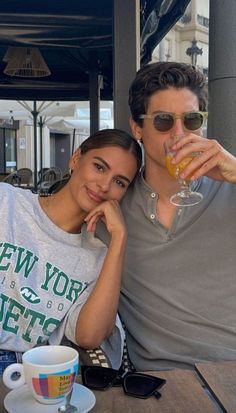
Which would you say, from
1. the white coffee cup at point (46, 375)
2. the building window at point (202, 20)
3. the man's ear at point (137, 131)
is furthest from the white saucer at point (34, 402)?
the building window at point (202, 20)

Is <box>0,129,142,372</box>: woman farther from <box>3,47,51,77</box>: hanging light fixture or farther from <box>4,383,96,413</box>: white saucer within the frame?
<box>3,47,51,77</box>: hanging light fixture

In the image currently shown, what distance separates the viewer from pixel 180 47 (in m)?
29.8

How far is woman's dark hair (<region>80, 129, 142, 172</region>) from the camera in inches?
77.4

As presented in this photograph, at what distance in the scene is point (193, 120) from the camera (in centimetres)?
191

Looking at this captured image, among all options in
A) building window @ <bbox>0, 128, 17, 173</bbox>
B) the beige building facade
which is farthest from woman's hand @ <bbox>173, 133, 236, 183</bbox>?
Answer: the beige building facade

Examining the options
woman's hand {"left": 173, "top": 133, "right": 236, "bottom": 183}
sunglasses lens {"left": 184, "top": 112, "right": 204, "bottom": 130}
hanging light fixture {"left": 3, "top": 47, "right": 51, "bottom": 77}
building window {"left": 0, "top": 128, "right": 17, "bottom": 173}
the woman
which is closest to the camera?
woman's hand {"left": 173, "top": 133, "right": 236, "bottom": 183}

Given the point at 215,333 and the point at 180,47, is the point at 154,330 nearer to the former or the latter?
the point at 215,333

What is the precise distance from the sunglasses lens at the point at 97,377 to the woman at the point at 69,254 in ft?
1.43

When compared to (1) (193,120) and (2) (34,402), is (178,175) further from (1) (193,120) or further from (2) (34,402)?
(2) (34,402)

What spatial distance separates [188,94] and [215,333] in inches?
38.1

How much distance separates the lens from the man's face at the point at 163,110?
193 centimetres

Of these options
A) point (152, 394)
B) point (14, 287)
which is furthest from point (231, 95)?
point (152, 394)

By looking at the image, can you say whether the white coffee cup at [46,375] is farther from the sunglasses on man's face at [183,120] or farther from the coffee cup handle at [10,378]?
the sunglasses on man's face at [183,120]

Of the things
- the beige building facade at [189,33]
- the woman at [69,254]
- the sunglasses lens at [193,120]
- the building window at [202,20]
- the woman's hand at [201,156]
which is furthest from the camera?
the building window at [202,20]
